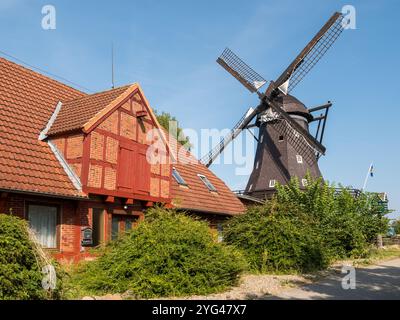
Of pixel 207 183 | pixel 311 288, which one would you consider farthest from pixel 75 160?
pixel 207 183

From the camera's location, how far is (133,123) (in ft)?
53.5

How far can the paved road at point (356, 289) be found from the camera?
10641mm

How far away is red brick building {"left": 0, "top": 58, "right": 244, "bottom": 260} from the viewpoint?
12703mm

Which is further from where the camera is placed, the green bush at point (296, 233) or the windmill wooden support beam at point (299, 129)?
the windmill wooden support beam at point (299, 129)

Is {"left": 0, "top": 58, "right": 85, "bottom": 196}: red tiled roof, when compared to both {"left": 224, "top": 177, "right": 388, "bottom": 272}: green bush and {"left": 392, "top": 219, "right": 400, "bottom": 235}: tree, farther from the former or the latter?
{"left": 392, "top": 219, "right": 400, "bottom": 235}: tree

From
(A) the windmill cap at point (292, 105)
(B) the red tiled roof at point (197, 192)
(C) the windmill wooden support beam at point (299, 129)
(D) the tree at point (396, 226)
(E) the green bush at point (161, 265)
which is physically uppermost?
(A) the windmill cap at point (292, 105)

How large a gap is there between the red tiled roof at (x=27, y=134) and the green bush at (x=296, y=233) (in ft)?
21.1

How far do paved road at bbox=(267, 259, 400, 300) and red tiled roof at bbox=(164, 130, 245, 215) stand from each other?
6.63m

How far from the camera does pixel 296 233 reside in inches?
626

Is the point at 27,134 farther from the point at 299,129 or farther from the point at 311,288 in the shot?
the point at 299,129

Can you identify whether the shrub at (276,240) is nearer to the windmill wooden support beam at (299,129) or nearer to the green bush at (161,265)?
the green bush at (161,265)

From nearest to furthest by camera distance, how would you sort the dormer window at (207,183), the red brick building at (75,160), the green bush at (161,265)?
the green bush at (161,265), the red brick building at (75,160), the dormer window at (207,183)

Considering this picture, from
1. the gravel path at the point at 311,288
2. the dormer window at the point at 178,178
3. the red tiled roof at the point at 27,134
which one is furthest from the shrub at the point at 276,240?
the red tiled roof at the point at 27,134

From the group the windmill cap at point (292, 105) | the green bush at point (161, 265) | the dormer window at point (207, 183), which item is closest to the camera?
the green bush at point (161, 265)
